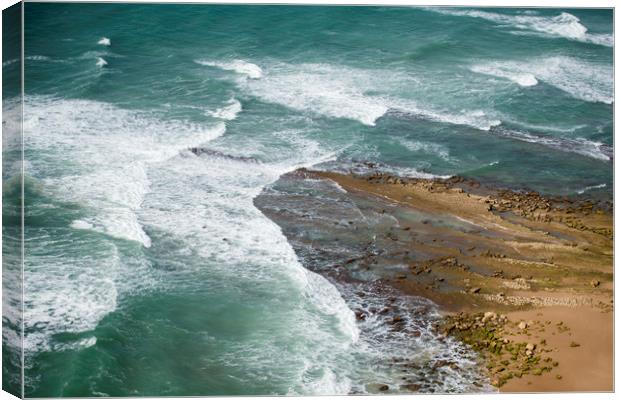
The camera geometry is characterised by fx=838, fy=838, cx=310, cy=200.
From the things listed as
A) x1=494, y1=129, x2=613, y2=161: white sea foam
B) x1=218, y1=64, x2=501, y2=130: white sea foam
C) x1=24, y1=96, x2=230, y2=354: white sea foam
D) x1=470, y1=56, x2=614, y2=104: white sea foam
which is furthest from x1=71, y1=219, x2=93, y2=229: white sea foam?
x1=494, y1=129, x2=613, y2=161: white sea foam

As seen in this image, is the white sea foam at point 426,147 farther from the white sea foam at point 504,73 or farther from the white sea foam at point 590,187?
the white sea foam at point 590,187

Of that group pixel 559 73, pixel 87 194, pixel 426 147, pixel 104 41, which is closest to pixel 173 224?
pixel 87 194

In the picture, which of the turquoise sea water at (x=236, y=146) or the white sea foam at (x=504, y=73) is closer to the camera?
the turquoise sea water at (x=236, y=146)

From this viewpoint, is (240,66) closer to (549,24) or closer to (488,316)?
(549,24)

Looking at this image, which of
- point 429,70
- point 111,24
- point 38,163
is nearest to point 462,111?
point 429,70

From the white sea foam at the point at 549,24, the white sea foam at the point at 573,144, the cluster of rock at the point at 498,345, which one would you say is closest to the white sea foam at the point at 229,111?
the white sea foam at the point at 549,24

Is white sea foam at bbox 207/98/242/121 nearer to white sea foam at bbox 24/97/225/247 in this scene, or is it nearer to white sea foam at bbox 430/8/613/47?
white sea foam at bbox 24/97/225/247

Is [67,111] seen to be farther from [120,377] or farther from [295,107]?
[120,377]
